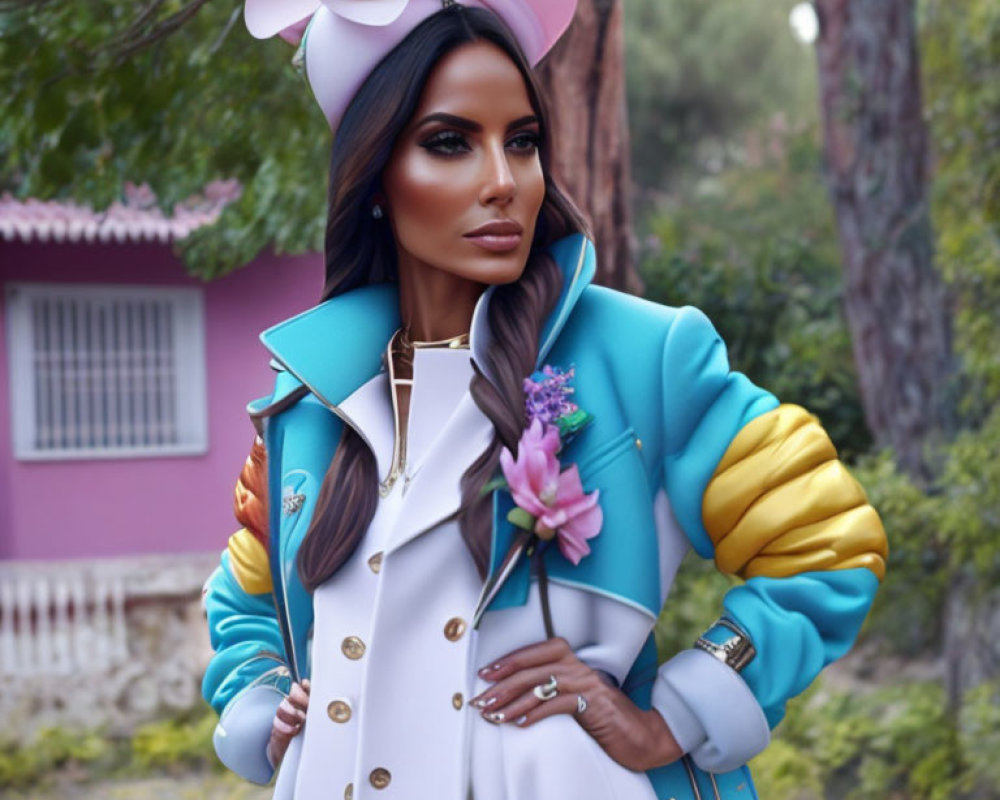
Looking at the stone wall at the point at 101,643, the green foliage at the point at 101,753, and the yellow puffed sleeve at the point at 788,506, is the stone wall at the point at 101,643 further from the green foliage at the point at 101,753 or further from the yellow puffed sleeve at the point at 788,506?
the yellow puffed sleeve at the point at 788,506

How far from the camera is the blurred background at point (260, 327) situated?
4.42m

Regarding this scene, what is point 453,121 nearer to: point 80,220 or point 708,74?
point 80,220

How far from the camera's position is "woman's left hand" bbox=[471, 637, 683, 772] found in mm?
1944

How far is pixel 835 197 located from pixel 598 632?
6203 mm

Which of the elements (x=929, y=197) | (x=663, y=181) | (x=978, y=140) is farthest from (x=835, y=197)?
(x=663, y=181)

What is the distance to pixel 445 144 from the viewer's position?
2041 millimetres

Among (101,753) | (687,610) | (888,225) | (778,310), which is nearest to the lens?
(687,610)

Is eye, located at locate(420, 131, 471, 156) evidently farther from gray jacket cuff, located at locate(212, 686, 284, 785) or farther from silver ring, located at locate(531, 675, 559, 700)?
gray jacket cuff, located at locate(212, 686, 284, 785)

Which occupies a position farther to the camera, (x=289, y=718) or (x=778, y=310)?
(x=778, y=310)

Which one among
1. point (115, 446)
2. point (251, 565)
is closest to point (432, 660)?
point (251, 565)

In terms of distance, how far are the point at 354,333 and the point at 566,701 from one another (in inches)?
27.8

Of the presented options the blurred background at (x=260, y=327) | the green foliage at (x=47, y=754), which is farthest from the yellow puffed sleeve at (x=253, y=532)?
the green foliage at (x=47, y=754)

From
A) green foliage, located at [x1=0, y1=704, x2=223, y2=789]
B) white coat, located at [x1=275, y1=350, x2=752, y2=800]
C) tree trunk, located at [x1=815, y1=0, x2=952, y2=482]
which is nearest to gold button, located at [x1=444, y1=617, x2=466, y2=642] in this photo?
white coat, located at [x1=275, y1=350, x2=752, y2=800]

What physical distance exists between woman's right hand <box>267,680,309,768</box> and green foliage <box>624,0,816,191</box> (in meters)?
21.0
